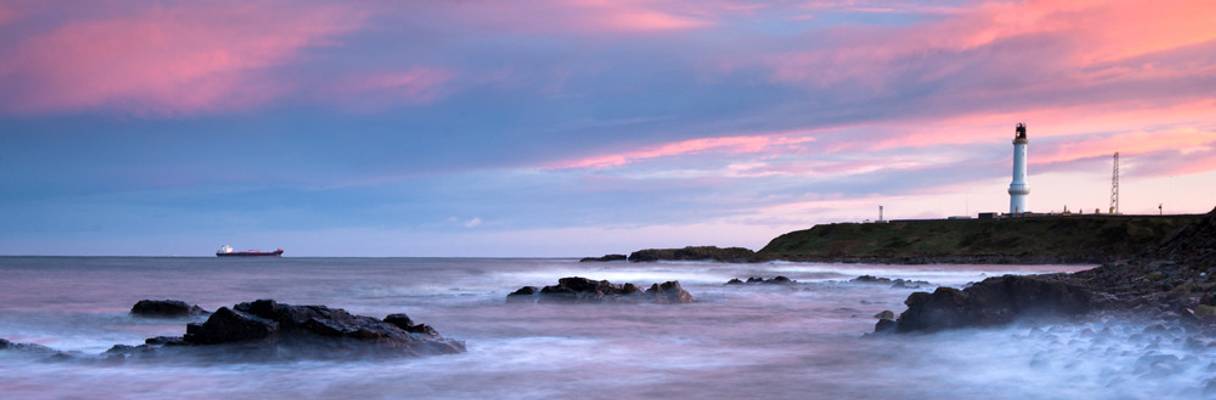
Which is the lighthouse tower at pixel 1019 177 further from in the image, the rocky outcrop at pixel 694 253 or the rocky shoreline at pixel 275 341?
the rocky shoreline at pixel 275 341

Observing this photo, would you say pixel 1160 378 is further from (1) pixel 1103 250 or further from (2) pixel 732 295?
(1) pixel 1103 250

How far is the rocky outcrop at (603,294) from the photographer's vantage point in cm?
2469

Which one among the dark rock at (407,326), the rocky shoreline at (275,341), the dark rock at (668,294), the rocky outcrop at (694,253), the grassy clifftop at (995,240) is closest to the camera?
the rocky shoreline at (275,341)

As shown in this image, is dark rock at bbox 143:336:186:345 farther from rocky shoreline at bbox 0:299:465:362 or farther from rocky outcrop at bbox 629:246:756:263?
rocky outcrop at bbox 629:246:756:263

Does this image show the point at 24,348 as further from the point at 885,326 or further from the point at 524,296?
the point at 524,296

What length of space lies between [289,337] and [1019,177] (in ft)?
292

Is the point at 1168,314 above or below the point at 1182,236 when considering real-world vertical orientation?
below

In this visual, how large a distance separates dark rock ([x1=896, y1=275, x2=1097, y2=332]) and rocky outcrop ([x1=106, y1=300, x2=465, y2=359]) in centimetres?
704

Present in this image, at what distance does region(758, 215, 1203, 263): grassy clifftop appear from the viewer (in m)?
72.4

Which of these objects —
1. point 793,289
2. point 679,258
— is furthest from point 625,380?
point 679,258

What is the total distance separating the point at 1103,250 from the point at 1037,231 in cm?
1186

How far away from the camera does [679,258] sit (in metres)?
110

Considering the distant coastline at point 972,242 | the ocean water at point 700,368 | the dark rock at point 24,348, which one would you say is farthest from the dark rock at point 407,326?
the distant coastline at point 972,242

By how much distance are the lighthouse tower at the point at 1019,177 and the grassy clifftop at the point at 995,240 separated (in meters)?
Answer: 3.02
